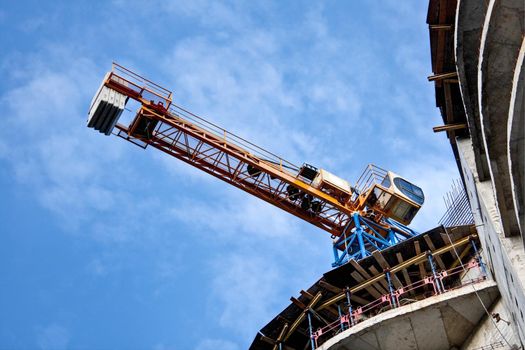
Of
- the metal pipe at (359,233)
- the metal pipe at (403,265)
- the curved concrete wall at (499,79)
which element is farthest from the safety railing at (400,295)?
the curved concrete wall at (499,79)

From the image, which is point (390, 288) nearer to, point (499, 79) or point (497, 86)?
point (497, 86)

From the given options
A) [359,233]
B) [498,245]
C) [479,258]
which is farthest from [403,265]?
[359,233]

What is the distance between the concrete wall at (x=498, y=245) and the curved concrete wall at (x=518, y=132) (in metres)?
3.12

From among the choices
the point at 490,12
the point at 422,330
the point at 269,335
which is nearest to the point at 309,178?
the point at 269,335

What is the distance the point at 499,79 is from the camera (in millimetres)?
13664

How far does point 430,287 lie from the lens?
27406mm

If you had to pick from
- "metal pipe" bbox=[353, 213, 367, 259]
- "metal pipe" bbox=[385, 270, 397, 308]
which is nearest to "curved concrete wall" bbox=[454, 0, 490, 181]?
"metal pipe" bbox=[385, 270, 397, 308]

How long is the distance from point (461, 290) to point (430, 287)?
5.07 metres

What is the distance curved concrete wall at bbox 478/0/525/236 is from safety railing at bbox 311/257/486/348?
874 cm

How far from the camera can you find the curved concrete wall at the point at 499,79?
1260 cm

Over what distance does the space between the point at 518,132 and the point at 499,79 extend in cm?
215

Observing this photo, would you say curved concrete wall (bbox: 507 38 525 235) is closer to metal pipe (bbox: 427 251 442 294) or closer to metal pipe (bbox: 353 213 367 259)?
metal pipe (bbox: 427 251 442 294)

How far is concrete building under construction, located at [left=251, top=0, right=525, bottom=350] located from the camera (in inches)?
523

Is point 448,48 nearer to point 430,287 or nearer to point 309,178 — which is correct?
point 430,287
